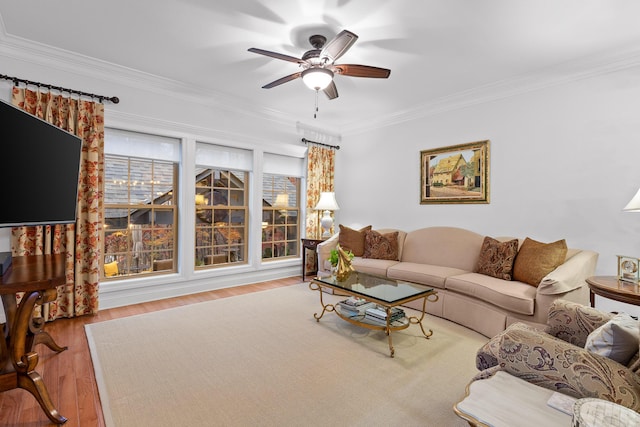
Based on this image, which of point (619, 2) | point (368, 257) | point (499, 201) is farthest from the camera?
point (368, 257)

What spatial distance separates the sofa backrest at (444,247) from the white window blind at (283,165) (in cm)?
227

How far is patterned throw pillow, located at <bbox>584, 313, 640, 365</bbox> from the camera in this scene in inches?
50.9

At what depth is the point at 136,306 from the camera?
373 cm

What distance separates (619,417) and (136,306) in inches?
167

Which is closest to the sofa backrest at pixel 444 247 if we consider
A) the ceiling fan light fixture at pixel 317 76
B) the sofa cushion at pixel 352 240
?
the sofa cushion at pixel 352 240

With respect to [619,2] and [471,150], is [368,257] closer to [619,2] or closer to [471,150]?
[471,150]

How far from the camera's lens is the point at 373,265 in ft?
13.7

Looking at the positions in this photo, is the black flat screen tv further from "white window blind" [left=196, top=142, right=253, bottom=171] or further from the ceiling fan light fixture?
the ceiling fan light fixture

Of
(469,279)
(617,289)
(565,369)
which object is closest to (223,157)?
(469,279)

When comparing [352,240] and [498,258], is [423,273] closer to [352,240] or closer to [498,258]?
[498,258]

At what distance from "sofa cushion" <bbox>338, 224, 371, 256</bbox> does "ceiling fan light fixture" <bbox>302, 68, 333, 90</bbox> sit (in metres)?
2.51

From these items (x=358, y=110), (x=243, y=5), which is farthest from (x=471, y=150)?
(x=243, y=5)

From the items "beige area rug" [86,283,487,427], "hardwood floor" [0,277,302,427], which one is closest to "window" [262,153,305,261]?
"beige area rug" [86,283,487,427]

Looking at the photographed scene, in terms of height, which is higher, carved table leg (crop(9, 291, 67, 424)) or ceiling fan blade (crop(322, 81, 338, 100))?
ceiling fan blade (crop(322, 81, 338, 100))
